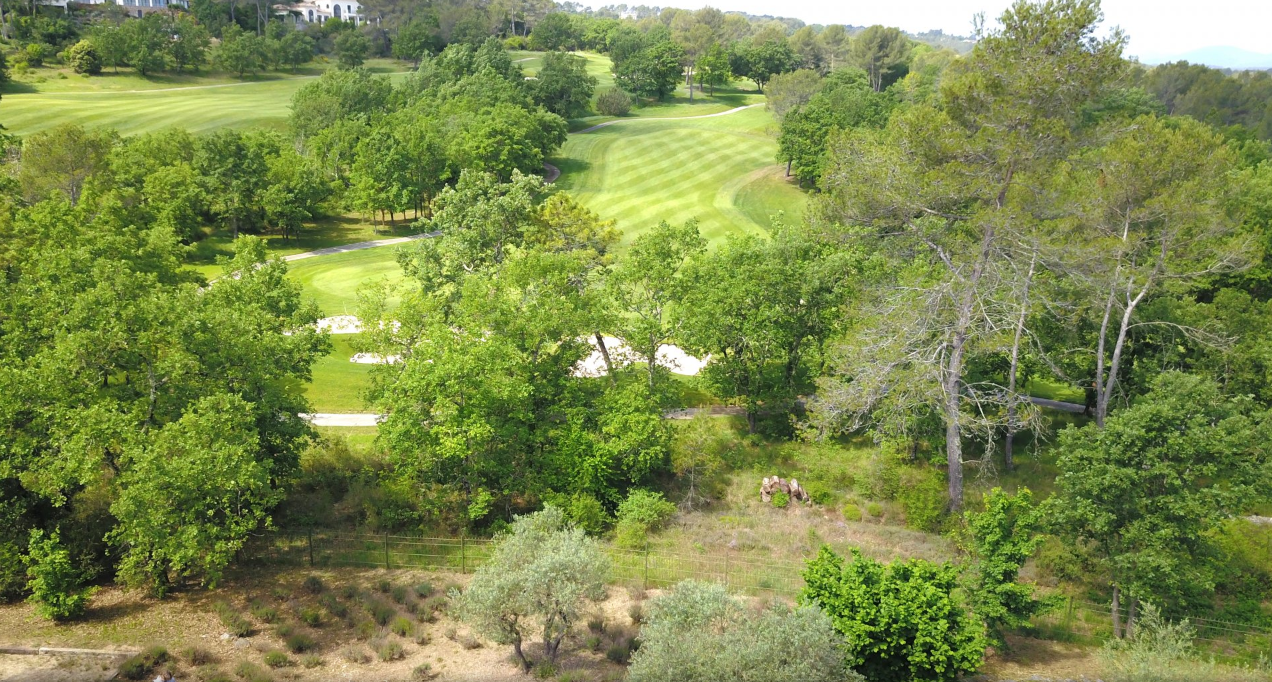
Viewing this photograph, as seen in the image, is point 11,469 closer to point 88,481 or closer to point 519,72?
point 88,481

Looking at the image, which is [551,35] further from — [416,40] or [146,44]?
[146,44]

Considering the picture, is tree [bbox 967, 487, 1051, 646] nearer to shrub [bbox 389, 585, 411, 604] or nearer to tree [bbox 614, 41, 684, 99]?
shrub [bbox 389, 585, 411, 604]

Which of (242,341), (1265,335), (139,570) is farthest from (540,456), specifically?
(1265,335)

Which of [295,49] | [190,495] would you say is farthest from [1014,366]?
[295,49]

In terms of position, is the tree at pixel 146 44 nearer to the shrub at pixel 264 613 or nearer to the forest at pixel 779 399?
the forest at pixel 779 399

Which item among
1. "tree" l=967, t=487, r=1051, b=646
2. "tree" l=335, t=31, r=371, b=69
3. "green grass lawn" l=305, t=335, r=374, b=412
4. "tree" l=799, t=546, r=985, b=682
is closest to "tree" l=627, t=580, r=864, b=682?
"tree" l=799, t=546, r=985, b=682

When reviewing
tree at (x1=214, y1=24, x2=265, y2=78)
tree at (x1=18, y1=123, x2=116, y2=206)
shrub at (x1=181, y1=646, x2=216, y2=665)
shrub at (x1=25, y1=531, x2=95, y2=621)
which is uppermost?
tree at (x1=214, y1=24, x2=265, y2=78)
